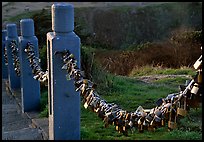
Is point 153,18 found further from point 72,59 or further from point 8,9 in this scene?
point 72,59

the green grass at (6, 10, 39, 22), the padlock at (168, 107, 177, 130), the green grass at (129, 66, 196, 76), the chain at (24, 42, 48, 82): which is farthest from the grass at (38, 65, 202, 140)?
the green grass at (6, 10, 39, 22)

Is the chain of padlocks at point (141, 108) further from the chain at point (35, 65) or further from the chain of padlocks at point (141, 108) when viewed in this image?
the chain at point (35, 65)

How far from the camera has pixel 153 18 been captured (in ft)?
92.0

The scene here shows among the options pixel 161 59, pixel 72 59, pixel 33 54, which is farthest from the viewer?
pixel 161 59

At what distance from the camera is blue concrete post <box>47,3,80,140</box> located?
10.6ft

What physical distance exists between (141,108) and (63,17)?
1.01 m

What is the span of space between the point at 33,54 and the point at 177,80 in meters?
3.75

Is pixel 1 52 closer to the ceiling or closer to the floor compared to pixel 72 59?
closer to the floor

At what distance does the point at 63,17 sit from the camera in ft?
10.5

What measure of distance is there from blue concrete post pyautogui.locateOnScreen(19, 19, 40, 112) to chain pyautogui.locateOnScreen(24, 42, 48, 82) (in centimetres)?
10

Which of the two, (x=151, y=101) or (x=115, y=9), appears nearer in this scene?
(x=151, y=101)

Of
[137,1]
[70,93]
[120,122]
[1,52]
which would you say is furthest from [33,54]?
[137,1]

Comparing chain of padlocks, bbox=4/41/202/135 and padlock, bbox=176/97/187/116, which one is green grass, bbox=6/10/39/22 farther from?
padlock, bbox=176/97/187/116

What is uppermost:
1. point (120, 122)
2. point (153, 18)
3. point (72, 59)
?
point (72, 59)
